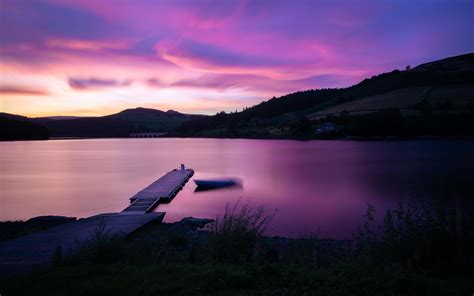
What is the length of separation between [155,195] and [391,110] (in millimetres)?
79103

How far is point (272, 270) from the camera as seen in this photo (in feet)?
18.8

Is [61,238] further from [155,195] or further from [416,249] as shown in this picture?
[155,195]

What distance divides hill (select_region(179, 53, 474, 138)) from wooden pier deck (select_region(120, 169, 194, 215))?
230 feet

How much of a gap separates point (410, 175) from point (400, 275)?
101ft

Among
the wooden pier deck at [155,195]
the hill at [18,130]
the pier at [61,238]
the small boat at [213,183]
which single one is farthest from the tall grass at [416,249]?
the hill at [18,130]

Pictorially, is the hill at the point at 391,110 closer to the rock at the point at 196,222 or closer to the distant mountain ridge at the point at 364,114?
the distant mountain ridge at the point at 364,114

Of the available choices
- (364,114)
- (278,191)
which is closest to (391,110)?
(364,114)

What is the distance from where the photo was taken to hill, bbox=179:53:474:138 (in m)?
83.9

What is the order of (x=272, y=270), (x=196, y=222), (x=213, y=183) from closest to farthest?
(x=272, y=270) → (x=196, y=222) → (x=213, y=183)

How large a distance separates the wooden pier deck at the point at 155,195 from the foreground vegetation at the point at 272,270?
440 inches

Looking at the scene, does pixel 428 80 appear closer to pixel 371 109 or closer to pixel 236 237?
pixel 371 109

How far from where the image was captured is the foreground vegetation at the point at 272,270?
5.18 metres

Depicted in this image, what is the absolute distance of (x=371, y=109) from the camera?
9912 cm

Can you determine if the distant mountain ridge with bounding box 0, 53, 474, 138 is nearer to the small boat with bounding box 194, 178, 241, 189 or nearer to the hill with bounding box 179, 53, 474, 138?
the hill with bounding box 179, 53, 474, 138
